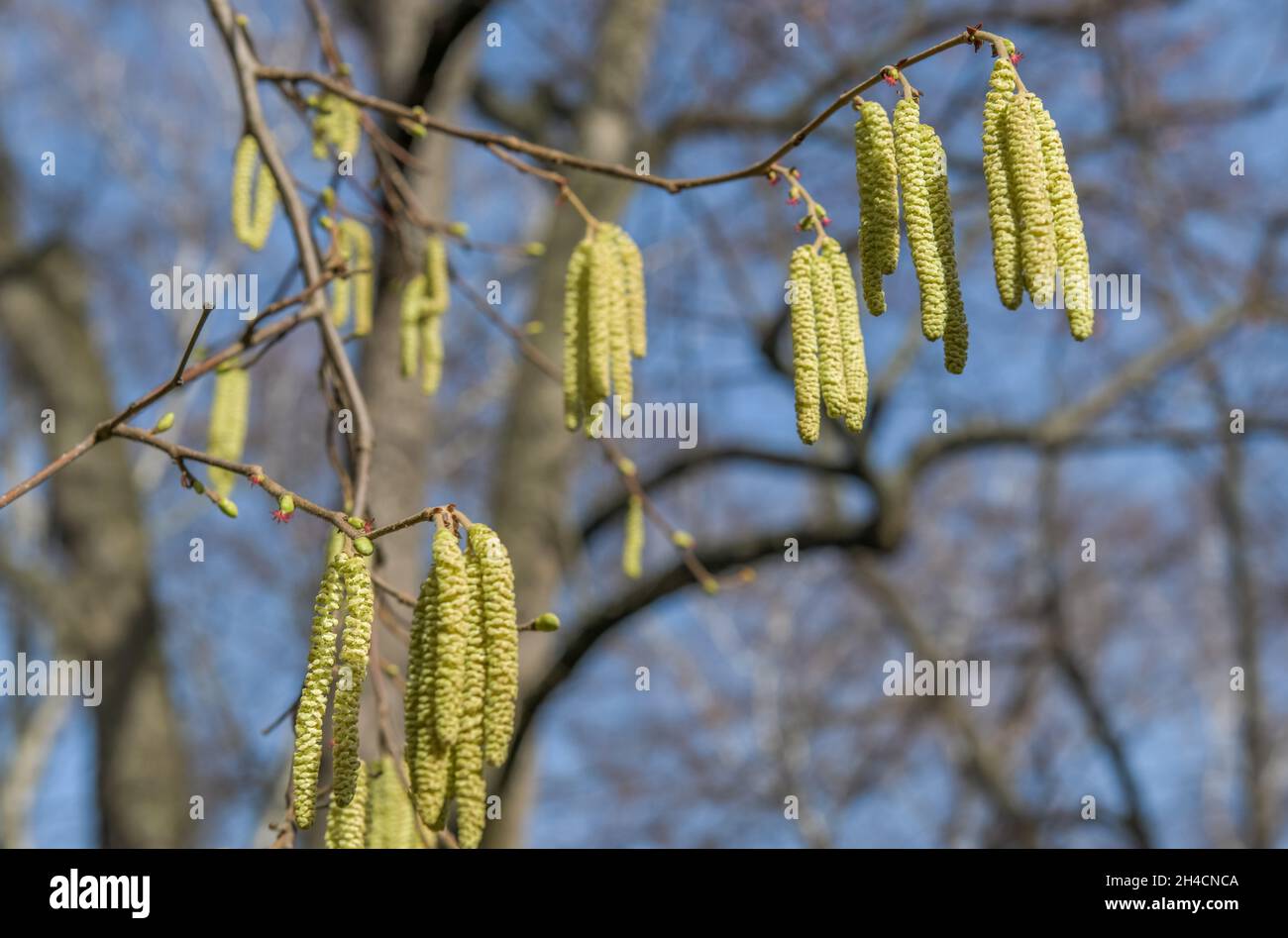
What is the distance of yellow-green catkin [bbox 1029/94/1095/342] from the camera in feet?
4.73

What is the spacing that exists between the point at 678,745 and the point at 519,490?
301 inches

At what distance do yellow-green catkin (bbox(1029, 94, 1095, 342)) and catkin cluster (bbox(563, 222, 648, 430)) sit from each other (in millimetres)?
695

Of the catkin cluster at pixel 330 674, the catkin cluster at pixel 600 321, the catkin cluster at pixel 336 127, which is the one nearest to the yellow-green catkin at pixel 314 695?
the catkin cluster at pixel 330 674

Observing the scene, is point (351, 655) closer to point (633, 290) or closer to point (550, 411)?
point (633, 290)

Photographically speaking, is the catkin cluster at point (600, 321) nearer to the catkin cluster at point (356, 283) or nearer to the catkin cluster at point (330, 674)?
the catkin cluster at point (330, 674)

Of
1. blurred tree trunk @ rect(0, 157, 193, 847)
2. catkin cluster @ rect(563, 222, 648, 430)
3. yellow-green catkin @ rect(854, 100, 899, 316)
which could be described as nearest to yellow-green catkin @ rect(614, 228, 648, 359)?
catkin cluster @ rect(563, 222, 648, 430)

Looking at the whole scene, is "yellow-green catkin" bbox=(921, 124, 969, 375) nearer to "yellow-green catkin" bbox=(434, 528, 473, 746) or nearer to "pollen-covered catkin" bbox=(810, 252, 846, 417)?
"pollen-covered catkin" bbox=(810, 252, 846, 417)

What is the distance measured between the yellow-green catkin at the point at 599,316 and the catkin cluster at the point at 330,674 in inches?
27.1

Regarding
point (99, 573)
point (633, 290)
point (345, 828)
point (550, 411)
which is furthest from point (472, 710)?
point (99, 573)

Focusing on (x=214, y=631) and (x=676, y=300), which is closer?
(x=676, y=300)

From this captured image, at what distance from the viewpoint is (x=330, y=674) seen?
1328 mm

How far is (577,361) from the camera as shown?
6.68 feet
